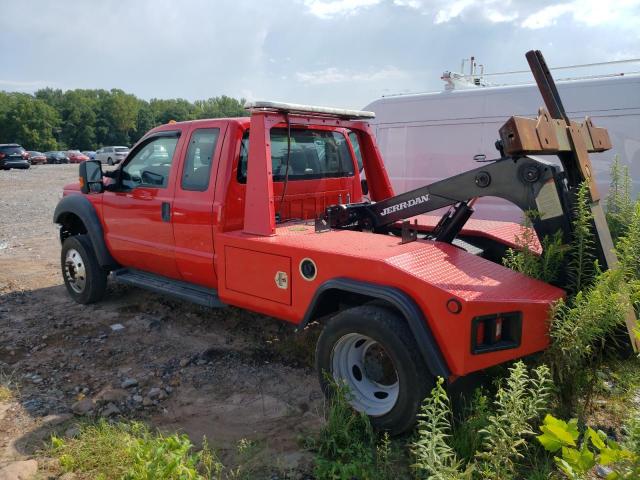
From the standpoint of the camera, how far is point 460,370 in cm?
289

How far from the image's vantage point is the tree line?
76.1 metres

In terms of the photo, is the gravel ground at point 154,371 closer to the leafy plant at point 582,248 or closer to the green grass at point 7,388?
the green grass at point 7,388

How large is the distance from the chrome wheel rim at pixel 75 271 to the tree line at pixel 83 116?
62.5 meters

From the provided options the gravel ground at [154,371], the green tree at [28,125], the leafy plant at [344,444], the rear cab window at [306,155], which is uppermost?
the green tree at [28,125]

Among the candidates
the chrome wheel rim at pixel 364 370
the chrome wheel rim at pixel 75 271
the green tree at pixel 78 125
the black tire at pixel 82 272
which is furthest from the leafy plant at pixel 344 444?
the green tree at pixel 78 125

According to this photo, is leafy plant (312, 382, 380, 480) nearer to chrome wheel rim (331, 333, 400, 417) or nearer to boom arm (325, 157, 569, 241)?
chrome wheel rim (331, 333, 400, 417)

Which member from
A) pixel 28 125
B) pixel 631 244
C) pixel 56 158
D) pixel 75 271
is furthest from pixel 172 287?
pixel 28 125

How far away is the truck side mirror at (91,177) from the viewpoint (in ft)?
17.8

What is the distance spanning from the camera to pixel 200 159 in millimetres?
4652

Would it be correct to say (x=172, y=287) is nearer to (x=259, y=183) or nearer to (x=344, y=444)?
(x=259, y=183)

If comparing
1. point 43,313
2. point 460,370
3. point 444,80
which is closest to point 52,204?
point 43,313

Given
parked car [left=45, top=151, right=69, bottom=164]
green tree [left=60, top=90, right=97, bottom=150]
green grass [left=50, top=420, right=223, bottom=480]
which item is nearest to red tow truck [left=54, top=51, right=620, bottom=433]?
green grass [left=50, top=420, right=223, bottom=480]

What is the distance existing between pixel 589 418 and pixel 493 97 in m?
4.72

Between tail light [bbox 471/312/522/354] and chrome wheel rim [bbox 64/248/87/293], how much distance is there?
4606 mm
